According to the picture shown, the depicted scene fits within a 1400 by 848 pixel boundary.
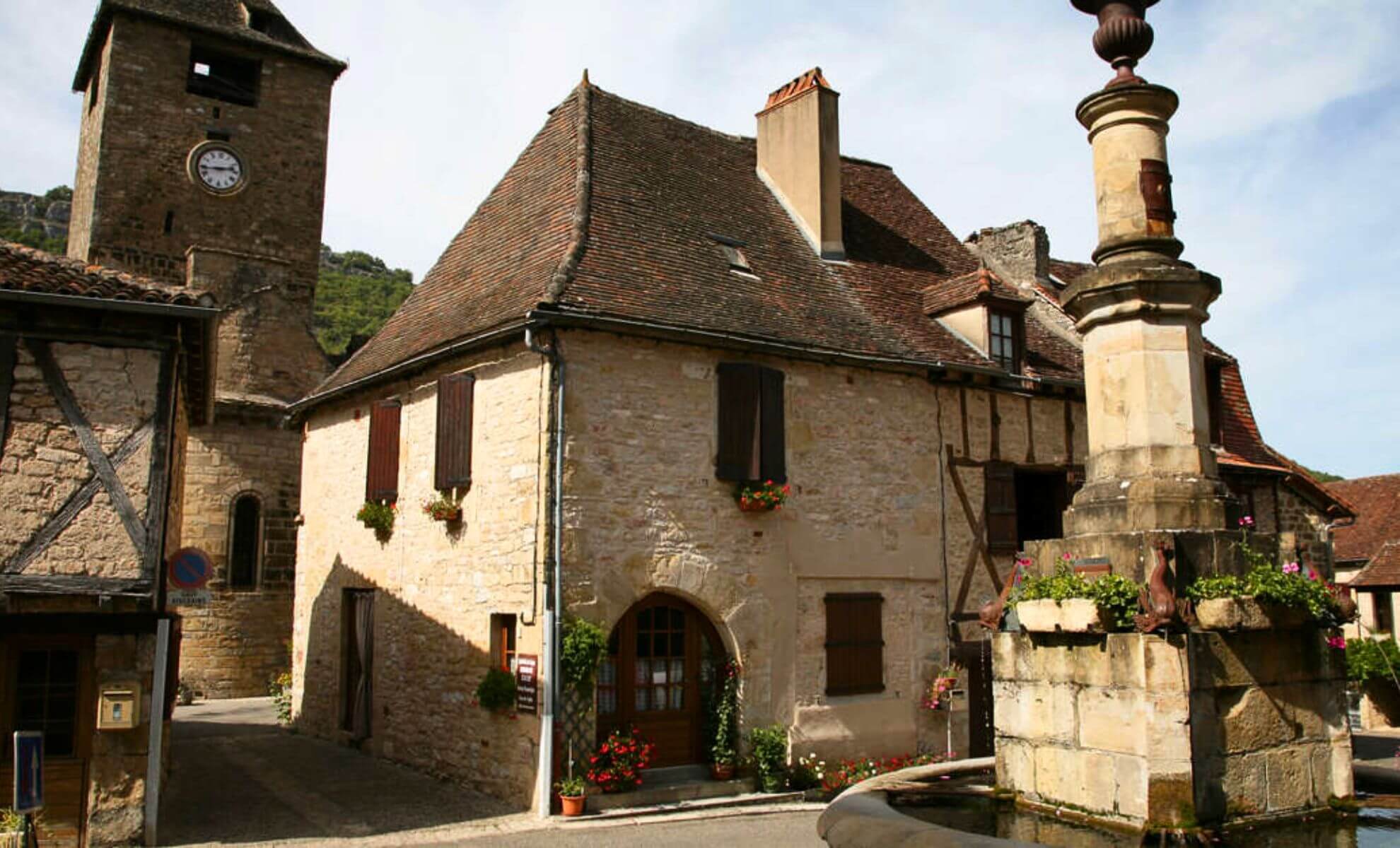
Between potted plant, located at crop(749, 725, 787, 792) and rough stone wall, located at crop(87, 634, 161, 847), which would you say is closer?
rough stone wall, located at crop(87, 634, 161, 847)

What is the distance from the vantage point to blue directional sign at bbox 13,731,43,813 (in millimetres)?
6531

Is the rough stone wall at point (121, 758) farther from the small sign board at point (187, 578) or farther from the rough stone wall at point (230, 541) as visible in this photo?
the rough stone wall at point (230, 541)

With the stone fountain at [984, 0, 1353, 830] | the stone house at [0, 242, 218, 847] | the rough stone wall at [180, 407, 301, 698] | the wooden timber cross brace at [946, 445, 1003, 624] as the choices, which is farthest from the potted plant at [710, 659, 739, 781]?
the rough stone wall at [180, 407, 301, 698]

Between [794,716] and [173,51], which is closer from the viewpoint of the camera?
[794,716]

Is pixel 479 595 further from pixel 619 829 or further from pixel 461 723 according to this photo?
pixel 619 829

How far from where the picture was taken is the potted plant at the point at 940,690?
13055 millimetres

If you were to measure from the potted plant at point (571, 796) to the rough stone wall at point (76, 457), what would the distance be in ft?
13.6

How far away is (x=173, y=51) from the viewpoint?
23.7m

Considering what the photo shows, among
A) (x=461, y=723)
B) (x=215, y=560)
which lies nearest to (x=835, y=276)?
(x=461, y=723)

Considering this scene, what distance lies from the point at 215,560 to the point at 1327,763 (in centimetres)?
1781

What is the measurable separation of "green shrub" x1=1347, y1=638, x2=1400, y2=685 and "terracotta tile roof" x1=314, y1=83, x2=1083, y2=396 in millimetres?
9852

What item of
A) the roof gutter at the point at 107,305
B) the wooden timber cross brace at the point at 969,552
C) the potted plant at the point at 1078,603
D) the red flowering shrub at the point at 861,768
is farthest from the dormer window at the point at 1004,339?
the roof gutter at the point at 107,305

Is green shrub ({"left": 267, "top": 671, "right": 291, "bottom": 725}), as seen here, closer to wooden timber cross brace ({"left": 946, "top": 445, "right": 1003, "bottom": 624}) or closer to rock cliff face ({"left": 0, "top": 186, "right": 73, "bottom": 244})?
wooden timber cross brace ({"left": 946, "top": 445, "right": 1003, "bottom": 624})

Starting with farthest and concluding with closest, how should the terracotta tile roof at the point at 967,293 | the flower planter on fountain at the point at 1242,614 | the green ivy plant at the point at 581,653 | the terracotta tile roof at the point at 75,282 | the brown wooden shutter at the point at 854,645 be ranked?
the terracotta tile roof at the point at 967,293 < the brown wooden shutter at the point at 854,645 < the green ivy plant at the point at 581,653 < the terracotta tile roof at the point at 75,282 < the flower planter on fountain at the point at 1242,614
